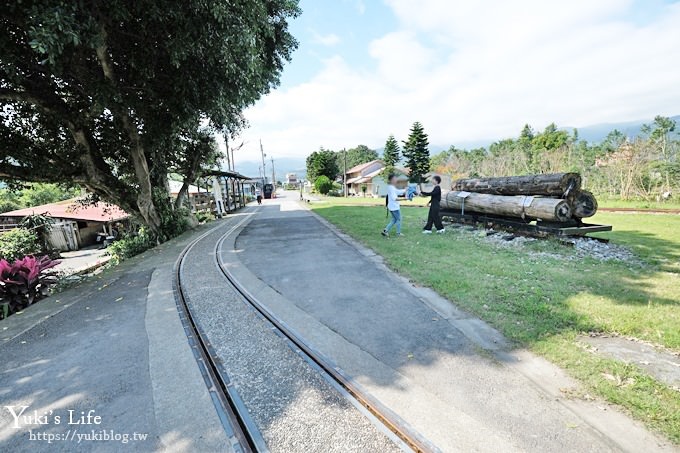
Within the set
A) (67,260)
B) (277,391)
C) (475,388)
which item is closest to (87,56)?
A: (277,391)

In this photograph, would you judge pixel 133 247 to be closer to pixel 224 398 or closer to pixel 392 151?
pixel 224 398

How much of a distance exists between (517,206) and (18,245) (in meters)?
17.7

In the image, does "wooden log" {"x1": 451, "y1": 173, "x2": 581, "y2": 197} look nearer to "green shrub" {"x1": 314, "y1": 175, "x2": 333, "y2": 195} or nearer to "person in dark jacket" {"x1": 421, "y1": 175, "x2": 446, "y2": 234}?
"person in dark jacket" {"x1": 421, "y1": 175, "x2": 446, "y2": 234}

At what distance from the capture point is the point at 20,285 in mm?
5508

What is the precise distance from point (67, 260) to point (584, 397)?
23807 mm

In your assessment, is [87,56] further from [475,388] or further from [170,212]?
[475,388]

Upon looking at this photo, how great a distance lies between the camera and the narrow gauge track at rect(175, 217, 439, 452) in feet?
6.37

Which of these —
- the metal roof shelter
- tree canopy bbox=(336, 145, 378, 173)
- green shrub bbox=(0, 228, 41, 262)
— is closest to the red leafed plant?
green shrub bbox=(0, 228, 41, 262)

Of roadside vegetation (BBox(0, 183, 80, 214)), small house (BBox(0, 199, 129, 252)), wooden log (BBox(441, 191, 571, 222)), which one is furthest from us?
roadside vegetation (BBox(0, 183, 80, 214))

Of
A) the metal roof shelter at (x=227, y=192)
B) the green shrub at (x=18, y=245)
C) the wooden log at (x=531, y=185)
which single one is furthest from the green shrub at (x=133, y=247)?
the wooden log at (x=531, y=185)

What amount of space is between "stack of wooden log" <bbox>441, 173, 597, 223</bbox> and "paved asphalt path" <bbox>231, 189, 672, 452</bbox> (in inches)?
177

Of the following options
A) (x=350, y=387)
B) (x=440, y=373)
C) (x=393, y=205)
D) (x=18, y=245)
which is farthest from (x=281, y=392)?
(x=18, y=245)

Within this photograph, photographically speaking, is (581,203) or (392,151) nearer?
(581,203)

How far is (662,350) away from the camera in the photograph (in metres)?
2.75
